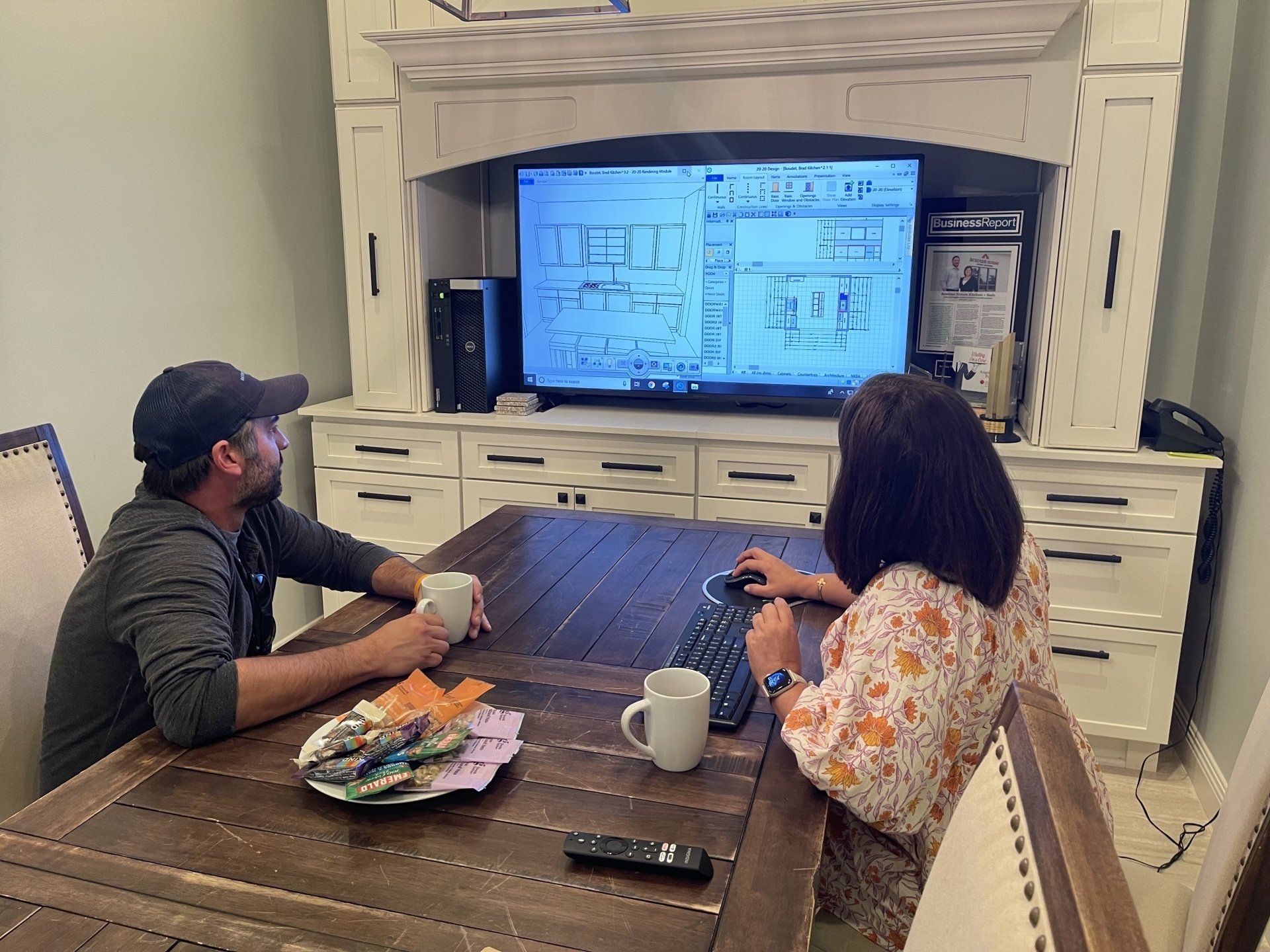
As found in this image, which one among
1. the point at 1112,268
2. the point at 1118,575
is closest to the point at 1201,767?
the point at 1118,575

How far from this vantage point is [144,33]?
2641mm

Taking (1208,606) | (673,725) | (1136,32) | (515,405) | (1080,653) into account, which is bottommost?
(1080,653)

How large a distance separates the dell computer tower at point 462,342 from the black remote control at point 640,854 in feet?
7.56

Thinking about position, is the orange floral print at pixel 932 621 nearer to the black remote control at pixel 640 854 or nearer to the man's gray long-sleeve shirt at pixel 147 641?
the black remote control at pixel 640 854

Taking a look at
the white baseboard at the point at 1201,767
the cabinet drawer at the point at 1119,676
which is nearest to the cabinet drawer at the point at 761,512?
the cabinet drawer at the point at 1119,676

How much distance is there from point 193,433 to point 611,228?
1.90m

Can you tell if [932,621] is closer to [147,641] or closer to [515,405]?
[147,641]

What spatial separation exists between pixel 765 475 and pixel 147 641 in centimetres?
190

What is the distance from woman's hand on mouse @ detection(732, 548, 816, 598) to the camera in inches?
64.7

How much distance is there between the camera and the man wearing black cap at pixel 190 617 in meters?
1.20

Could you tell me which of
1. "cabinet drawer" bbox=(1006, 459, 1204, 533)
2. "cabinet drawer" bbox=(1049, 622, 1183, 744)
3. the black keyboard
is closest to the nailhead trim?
Answer: the black keyboard

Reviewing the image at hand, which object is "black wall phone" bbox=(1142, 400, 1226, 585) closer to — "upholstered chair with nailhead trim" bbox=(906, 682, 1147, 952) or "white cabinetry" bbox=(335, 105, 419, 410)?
"upholstered chair with nailhead trim" bbox=(906, 682, 1147, 952)

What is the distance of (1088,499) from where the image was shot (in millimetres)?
2551

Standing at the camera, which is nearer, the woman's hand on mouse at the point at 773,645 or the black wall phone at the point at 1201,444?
the woman's hand on mouse at the point at 773,645
